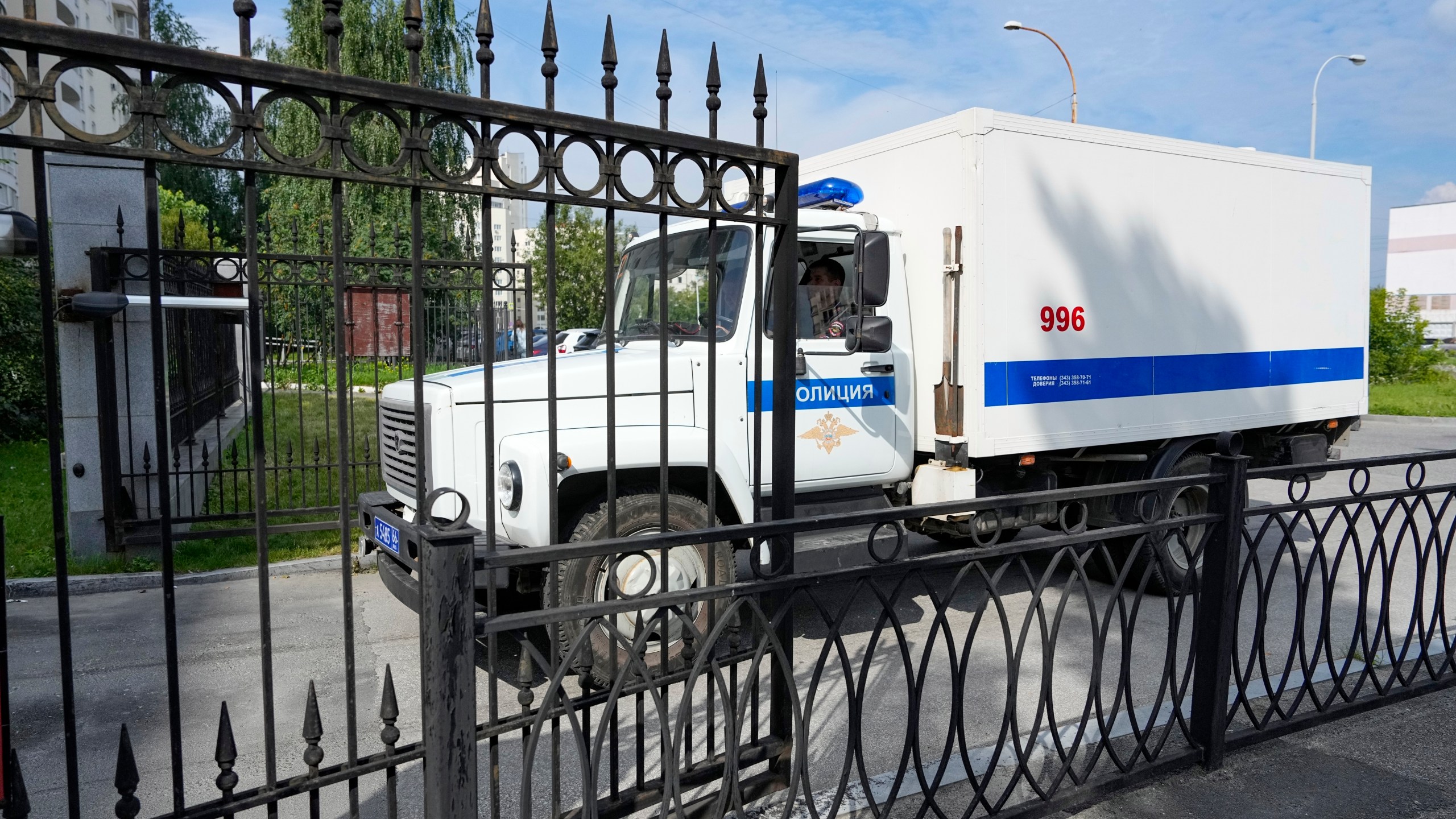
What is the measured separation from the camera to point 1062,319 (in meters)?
5.70

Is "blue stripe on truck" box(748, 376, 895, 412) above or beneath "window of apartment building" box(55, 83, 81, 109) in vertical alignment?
beneath

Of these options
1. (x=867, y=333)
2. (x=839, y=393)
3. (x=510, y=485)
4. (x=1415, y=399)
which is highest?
(x=867, y=333)

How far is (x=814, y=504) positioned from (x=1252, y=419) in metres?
3.57

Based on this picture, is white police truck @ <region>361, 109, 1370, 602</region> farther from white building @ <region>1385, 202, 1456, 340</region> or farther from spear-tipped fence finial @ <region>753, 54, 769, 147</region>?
white building @ <region>1385, 202, 1456, 340</region>

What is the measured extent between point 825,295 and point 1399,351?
1044 inches

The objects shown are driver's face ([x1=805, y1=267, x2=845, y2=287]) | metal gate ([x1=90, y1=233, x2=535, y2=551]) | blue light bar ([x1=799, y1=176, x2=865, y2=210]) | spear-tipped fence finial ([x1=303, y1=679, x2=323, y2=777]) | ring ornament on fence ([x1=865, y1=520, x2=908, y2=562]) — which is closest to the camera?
spear-tipped fence finial ([x1=303, y1=679, x2=323, y2=777])

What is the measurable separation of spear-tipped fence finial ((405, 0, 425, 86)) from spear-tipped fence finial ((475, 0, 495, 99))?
0.44 feet

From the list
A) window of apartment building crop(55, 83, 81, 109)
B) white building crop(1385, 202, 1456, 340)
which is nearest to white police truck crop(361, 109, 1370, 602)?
window of apartment building crop(55, 83, 81, 109)

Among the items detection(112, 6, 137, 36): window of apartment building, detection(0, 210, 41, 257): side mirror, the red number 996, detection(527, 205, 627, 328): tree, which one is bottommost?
the red number 996

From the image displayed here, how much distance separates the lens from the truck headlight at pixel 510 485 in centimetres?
426

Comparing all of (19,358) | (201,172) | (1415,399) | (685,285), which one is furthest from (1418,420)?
(201,172)

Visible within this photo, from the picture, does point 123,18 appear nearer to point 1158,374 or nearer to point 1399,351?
point 1158,374

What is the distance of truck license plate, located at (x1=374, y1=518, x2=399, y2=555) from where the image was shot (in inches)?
135

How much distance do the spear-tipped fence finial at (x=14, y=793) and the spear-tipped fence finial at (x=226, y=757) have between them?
1.17 ft
